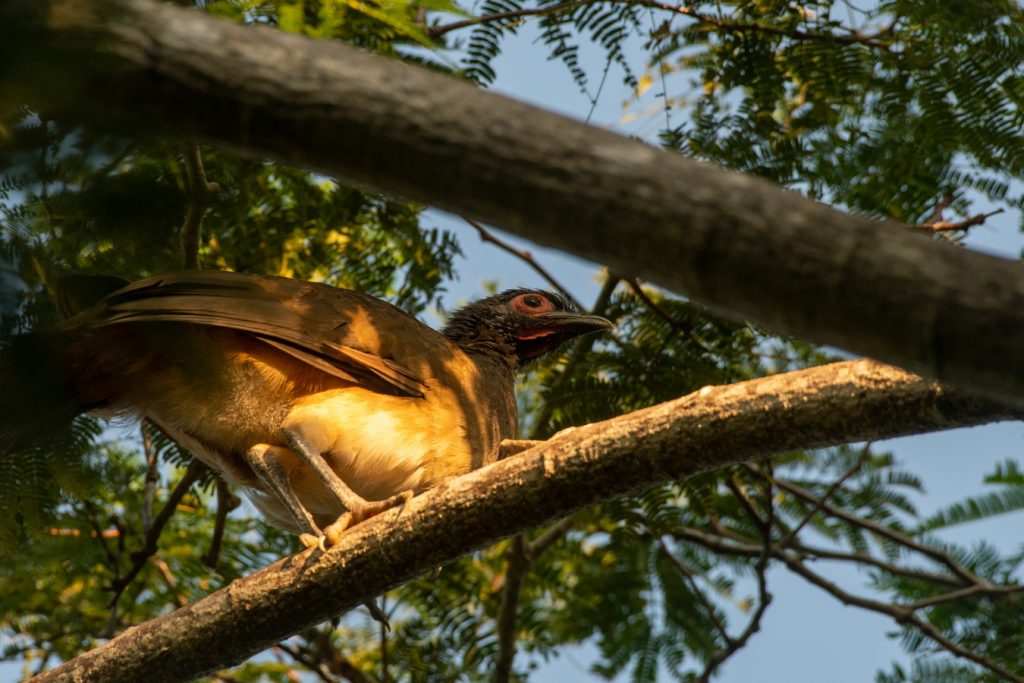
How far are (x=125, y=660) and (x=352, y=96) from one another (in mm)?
3451

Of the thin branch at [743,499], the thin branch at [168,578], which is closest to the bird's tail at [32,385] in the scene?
the thin branch at [168,578]

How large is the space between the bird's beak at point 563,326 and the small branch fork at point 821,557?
132 cm

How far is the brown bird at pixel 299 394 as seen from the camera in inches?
205

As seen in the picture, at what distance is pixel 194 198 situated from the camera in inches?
118

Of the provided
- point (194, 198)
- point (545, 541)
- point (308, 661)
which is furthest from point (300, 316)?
point (308, 661)

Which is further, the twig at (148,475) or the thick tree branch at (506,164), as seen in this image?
the twig at (148,475)

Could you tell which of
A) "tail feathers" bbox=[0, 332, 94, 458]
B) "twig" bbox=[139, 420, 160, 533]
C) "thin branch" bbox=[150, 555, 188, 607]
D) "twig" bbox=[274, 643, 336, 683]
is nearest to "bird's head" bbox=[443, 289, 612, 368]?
"twig" bbox=[139, 420, 160, 533]

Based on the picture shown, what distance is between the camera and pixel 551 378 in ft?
23.4

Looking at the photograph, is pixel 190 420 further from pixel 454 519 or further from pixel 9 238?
pixel 9 238

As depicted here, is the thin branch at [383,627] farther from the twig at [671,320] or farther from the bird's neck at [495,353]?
the twig at [671,320]

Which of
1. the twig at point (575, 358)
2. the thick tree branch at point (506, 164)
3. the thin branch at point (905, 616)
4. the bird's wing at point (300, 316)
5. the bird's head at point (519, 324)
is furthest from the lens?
the bird's head at point (519, 324)

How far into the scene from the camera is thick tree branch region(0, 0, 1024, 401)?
2.02 meters

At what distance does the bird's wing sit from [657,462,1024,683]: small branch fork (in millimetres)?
2068

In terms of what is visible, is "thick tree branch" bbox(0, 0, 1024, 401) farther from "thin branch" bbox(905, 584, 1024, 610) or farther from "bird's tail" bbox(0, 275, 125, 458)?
"thin branch" bbox(905, 584, 1024, 610)
